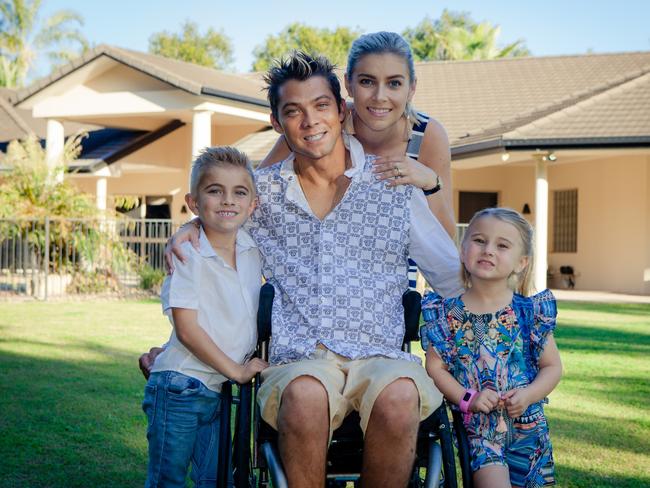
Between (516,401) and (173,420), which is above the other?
(516,401)

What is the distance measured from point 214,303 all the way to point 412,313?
72 centimetres

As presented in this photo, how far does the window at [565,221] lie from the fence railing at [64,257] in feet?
32.5

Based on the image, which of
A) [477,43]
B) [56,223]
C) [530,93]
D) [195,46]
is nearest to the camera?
[56,223]

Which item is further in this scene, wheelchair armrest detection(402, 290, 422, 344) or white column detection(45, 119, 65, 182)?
white column detection(45, 119, 65, 182)

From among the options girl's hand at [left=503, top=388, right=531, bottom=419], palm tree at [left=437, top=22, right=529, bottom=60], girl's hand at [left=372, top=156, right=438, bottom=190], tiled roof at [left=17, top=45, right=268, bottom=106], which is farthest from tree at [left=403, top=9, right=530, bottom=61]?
girl's hand at [left=503, top=388, right=531, bottom=419]

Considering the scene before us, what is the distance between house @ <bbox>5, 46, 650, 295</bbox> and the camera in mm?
17094

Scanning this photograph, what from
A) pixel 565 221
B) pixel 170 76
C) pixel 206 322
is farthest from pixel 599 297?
pixel 206 322

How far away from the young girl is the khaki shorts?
216 mm

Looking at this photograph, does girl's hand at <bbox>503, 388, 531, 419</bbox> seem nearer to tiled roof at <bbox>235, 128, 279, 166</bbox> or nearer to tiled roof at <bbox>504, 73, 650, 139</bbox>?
tiled roof at <bbox>504, 73, 650, 139</bbox>

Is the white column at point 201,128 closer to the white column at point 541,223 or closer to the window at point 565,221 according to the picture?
the white column at point 541,223

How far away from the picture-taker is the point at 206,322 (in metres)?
3.29

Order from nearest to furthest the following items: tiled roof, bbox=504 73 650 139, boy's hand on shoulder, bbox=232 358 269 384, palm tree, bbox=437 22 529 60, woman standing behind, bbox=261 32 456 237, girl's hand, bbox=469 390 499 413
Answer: girl's hand, bbox=469 390 499 413 < boy's hand on shoulder, bbox=232 358 269 384 < woman standing behind, bbox=261 32 456 237 < tiled roof, bbox=504 73 650 139 < palm tree, bbox=437 22 529 60

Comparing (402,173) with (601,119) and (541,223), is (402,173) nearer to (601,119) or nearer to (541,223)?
(541,223)

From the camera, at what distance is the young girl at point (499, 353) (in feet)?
10.1
